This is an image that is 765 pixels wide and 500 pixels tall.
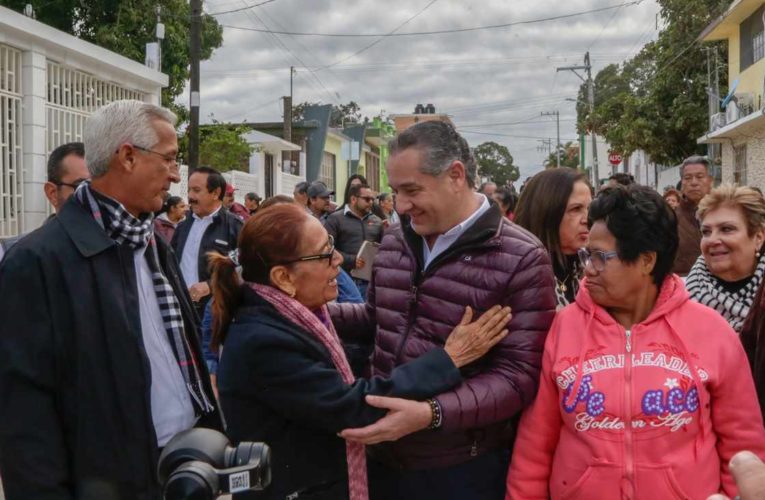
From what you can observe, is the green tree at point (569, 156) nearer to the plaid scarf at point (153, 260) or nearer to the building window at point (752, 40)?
the building window at point (752, 40)

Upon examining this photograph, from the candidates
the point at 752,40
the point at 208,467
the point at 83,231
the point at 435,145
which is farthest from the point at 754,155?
the point at 208,467

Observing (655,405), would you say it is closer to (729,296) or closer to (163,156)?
(729,296)

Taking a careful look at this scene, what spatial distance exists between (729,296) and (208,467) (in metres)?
2.60

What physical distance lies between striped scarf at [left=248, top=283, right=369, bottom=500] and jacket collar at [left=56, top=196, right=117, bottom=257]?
19.4 inches

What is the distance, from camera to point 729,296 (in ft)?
11.4

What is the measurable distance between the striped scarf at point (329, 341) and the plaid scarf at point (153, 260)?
0.32 meters

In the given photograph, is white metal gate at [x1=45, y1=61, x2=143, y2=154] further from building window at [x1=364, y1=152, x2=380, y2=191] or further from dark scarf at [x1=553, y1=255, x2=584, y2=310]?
building window at [x1=364, y1=152, x2=380, y2=191]

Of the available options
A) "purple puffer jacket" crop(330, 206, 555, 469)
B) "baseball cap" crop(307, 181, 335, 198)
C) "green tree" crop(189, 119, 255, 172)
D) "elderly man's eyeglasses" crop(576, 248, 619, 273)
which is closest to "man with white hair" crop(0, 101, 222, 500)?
"purple puffer jacket" crop(330, 206, 555, 469)

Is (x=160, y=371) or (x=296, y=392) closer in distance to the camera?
(x=296, y=392)

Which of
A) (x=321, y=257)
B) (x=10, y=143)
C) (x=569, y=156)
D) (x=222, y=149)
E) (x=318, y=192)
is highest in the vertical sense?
(x=569, y=156)

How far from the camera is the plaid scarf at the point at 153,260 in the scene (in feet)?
8.46

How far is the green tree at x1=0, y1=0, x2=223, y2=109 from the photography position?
19.7m

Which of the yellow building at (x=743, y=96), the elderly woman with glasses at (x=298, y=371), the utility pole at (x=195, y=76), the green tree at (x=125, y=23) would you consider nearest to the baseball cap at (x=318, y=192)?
the utility pole at (x=195, y=76)

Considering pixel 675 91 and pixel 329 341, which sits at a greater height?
pixel 675 91
